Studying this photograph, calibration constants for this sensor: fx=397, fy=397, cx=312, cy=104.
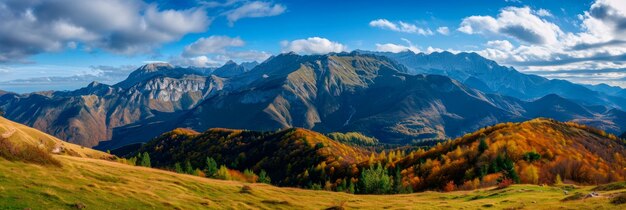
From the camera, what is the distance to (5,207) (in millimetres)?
32375

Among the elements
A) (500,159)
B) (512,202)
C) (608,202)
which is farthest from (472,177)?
A: (608,202)

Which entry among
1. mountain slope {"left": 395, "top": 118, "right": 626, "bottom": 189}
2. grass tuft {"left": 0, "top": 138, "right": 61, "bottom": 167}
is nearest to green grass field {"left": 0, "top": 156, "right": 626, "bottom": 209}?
grass tuft {"left": 0, "top": 138, "right": 61, "bottom": 167}

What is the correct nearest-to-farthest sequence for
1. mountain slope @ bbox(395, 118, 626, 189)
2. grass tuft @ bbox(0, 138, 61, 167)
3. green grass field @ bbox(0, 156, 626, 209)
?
green grass field @ bbox(0, 156, 626, 209) < grass tuft @ bbox(0, 138, 61, 167) < mountain slope @ bbox(395, 118, 626, 189)

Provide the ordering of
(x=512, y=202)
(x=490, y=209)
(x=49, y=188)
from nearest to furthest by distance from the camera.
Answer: (x=49, y=188) < (x=490, y=209) < (x=512, y=202)

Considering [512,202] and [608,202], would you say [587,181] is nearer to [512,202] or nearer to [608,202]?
[512,202]

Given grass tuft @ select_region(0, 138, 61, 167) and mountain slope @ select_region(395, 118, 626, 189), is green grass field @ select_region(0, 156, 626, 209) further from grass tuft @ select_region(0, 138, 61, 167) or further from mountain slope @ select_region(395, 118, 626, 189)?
mountain slope @ select_region(395, 118, 626, 189)

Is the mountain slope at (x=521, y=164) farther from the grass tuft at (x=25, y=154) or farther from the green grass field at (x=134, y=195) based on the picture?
the grass tuft at (x=25, y=154)

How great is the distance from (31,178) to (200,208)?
56.3ft

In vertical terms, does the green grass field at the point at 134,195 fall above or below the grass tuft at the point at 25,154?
below

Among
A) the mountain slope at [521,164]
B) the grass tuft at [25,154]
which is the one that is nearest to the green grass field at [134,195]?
the grass tuft at [25,154]

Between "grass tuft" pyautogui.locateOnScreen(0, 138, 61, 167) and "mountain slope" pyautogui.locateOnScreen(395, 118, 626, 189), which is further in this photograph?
"mountain slope" pyautogui.locateOnScreen(395, 118, 626, 189)

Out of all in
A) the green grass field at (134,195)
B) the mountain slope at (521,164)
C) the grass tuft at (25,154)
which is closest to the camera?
the green grass field at (134,195)

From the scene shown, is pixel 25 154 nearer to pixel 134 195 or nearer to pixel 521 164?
pixel 134 195

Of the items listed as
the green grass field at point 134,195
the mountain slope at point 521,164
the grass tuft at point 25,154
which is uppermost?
the grass tuft at point 25,154
